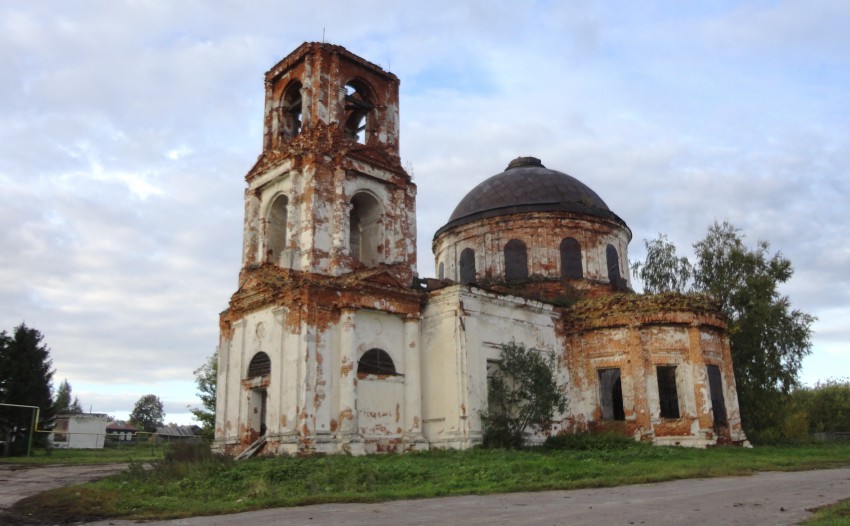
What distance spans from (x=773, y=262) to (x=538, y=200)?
10.6 meters

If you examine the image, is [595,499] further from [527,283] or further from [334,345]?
[527,283]

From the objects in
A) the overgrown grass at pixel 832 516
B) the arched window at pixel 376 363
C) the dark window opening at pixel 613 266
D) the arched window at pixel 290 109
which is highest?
the arched window at pixel 290 109

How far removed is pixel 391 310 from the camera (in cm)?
2075

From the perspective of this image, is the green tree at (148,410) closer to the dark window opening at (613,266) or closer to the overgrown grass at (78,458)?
the overgrown grass at (78,458)

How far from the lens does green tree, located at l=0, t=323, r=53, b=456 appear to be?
100 ft

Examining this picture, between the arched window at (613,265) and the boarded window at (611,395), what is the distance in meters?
4.85

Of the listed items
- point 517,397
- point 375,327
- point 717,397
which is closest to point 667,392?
point 717,397

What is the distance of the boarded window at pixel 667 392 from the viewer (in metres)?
22.9

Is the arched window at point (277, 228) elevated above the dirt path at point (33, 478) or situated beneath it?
elevated above

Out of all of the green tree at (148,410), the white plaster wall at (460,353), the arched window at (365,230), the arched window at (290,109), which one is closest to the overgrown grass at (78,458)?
the white plaster wall at (460,353)

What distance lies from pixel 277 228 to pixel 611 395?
13469mm

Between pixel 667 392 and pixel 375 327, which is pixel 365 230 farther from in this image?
pixel 667 392

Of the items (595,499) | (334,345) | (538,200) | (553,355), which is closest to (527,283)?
(538,200)

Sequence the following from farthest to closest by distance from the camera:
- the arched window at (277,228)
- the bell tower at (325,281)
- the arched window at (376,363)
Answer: the arched window at (277,228) → the arched window at (376,363) → the bell tower at (325,281)
